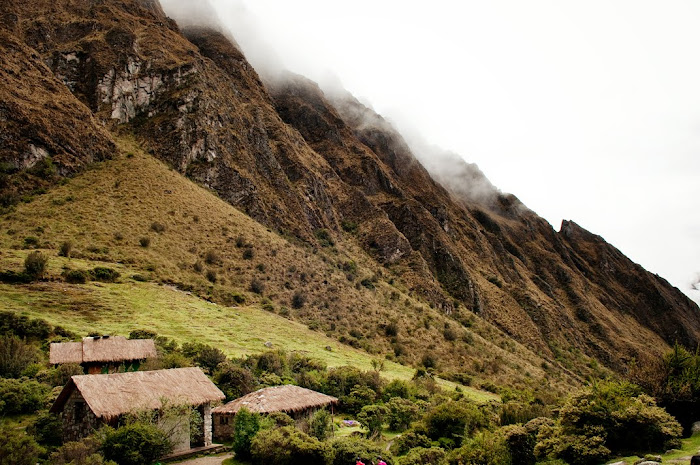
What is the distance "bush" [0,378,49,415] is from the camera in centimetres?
2462

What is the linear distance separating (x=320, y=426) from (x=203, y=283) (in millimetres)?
33883

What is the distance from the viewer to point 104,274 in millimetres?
47969

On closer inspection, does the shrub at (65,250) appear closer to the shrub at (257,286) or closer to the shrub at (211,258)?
the shrub at (211,258)

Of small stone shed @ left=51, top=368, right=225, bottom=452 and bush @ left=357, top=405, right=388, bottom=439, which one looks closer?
small stone shed @ left=51, top=368, right=225, bottom=452

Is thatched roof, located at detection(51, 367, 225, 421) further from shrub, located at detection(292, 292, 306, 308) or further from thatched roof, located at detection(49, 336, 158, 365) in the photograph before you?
shrub, located at detection(292, 292, 306, 308)

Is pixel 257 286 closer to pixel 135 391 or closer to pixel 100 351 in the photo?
pixel 100 351

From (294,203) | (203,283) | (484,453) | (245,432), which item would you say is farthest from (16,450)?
(294,203)

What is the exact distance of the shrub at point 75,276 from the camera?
45344mm

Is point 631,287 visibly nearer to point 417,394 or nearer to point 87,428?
point 417,394

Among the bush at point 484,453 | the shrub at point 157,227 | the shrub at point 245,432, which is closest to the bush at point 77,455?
the shrub at point 245,432

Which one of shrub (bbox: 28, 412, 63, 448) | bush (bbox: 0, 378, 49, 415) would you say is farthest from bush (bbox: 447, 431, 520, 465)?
bush (bbox: 0, 378, 49, 415)

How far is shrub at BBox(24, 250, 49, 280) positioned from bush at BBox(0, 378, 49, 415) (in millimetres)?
19702

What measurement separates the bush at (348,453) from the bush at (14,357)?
21027mm

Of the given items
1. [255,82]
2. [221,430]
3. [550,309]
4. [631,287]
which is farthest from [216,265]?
[631,287]
